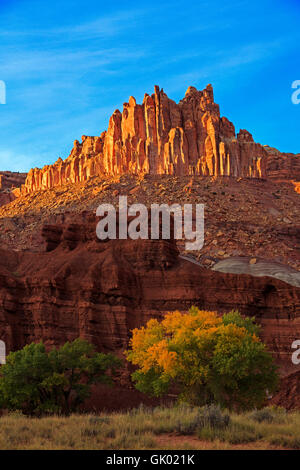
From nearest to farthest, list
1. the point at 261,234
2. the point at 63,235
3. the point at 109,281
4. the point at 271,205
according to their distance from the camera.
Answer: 1. the point at 109,281
2. the point at 63,235
3. the point at 261,234
4. the point at 271,205

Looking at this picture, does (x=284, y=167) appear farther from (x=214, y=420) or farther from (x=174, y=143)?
(x=214, y=420)

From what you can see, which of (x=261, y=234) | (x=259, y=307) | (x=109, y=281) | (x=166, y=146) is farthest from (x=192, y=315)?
(x=166, y=146)

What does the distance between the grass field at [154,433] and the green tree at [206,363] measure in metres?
9.94

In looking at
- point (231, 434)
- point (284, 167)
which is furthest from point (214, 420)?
point (284, 167)

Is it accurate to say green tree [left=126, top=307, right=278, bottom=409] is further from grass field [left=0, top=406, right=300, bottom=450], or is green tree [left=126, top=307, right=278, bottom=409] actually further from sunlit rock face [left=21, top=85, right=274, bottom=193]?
sunlit rock face [left=21, top=85, right=274, bottom=193]

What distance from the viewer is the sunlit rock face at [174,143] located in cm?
13375

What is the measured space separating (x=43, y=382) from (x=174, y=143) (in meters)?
109

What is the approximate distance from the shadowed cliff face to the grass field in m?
23.2

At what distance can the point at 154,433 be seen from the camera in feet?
61.5

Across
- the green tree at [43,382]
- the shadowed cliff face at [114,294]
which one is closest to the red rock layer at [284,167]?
the shadowed cliff face at [114,294]

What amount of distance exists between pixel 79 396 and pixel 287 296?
2410cm

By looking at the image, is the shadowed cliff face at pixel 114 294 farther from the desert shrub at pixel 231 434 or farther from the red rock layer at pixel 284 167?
the red rock layer at pixel 284 167

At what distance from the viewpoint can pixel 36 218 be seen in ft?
410
